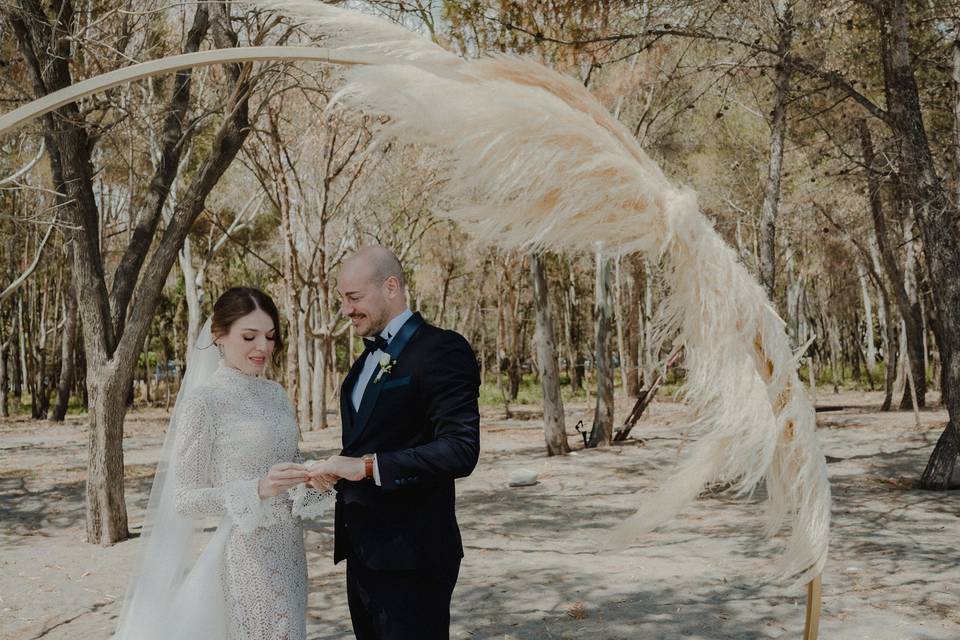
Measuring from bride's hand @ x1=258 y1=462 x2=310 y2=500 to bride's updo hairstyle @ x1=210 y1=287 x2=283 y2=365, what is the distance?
65cm

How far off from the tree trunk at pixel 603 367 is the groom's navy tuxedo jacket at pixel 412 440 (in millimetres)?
14340

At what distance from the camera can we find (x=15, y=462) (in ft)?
54.2

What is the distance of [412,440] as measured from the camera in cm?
296

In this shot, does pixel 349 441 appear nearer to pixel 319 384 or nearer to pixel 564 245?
pixel 564 245

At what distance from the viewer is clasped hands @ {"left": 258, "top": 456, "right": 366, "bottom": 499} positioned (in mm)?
2773

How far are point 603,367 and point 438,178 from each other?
14.4m

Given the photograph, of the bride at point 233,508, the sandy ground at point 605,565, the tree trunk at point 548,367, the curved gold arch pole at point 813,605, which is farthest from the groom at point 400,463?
the tree trunk at point 548,367

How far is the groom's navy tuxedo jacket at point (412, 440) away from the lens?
2.83m

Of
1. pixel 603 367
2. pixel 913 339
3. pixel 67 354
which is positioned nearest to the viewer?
pixel 603 367

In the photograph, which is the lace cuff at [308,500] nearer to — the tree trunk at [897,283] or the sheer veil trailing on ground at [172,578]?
the sheer veil trailing on ground at [172,578]

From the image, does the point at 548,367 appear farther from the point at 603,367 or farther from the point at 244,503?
the point at 244,503

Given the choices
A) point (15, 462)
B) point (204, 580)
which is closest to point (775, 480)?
point (204, 580)

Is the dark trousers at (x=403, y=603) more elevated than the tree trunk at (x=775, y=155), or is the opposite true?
the tree trunk at (x=775, y=155)

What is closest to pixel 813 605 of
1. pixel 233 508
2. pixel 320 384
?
pixel 233 508
